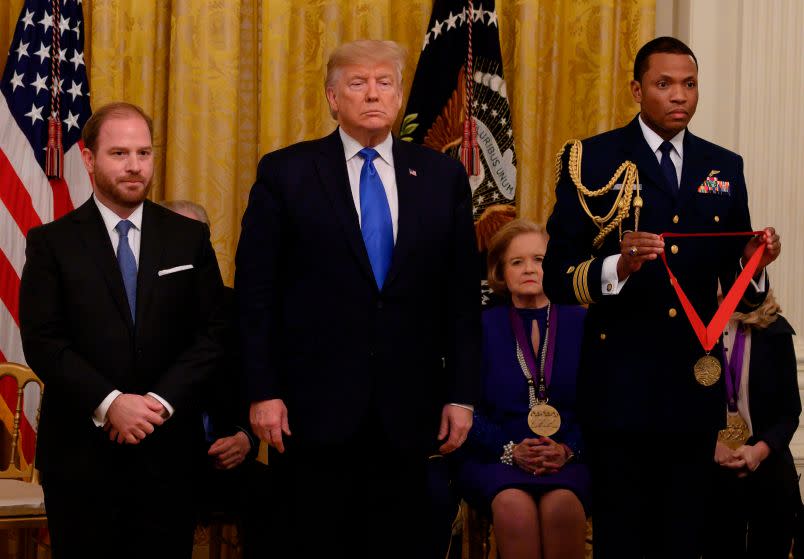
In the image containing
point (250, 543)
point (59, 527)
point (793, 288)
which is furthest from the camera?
point (793, 288)

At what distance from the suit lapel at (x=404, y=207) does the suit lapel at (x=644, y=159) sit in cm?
57

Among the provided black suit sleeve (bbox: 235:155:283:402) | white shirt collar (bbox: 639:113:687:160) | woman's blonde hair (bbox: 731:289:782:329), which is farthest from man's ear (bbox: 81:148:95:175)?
woman's blonde hair (bbox: 731:289:782:329)

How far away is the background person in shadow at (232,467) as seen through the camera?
376 centimetres

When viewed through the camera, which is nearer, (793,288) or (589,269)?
(589,269)

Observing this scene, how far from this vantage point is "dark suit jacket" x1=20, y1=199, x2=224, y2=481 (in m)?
2.85

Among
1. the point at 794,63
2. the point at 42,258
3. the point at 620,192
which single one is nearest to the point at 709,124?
the point at 794,63

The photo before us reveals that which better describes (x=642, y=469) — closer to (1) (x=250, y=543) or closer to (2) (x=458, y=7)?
(1) (x=250, y=543)

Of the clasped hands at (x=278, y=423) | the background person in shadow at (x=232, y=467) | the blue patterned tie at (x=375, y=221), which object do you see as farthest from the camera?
the background person in shadow at (x=232, y=467)

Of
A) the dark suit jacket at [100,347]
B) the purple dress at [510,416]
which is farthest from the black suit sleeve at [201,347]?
the purple dress at [510,416]

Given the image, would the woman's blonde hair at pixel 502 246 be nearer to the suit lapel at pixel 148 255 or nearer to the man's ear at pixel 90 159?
the suit lapel at pixel 148 255

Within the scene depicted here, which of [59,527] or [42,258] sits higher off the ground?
[42,258]

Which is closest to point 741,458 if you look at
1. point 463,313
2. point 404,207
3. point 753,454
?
point 753,454

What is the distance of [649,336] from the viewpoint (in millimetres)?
2879

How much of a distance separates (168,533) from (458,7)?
2837 mm
